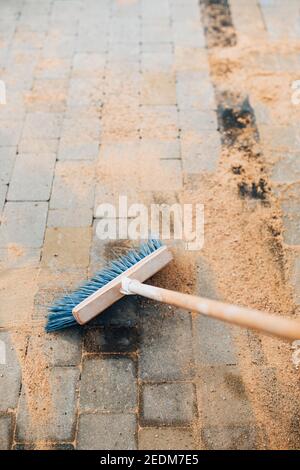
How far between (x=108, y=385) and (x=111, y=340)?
0.34 m

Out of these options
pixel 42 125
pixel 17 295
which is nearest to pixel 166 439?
pixel 17 295

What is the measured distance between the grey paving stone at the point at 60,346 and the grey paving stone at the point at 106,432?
17.3 inches

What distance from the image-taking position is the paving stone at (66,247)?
3853mm

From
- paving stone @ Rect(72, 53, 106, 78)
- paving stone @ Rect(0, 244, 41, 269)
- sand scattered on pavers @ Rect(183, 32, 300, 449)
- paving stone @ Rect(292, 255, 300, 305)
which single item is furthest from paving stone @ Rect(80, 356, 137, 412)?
paving stone @ Rect(72, 53, 106, 78)

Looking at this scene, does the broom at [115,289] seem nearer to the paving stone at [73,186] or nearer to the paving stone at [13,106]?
the paving stone at [73,186]

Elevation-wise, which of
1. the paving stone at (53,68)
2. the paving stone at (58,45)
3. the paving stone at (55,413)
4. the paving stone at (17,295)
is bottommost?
the paving stone at (55,413)

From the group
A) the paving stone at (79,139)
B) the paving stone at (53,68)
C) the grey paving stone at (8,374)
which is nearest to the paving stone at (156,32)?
the paving stone at (53,68)

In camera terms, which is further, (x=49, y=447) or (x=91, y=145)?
(x=91, y=145)

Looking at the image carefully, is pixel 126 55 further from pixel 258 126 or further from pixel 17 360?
pixel 17 360

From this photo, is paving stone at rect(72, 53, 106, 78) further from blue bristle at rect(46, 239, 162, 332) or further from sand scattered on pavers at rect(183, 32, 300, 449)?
blue bristle at rect(46, 239, 162, 332)

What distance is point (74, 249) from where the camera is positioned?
12.9ft
